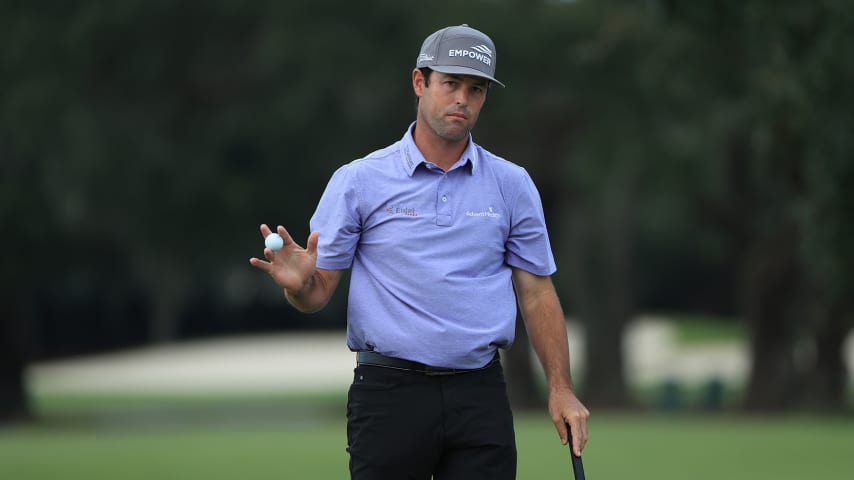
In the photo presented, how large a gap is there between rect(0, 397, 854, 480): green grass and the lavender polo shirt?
9.66m

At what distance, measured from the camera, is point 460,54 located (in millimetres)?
5430

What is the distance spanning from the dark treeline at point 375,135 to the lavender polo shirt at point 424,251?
15.7 meters

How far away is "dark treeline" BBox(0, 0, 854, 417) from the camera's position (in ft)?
83.8

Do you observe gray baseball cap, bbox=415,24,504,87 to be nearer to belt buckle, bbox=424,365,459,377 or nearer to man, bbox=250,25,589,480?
man, bbox=250,25,589,480

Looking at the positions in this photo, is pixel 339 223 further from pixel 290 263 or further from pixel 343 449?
pixel 343 449

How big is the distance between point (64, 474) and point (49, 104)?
11170 mm

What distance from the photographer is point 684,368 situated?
2055 inches

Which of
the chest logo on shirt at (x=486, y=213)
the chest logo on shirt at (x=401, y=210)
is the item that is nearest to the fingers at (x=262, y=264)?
the chest logo on shirt at (x=401, y=210)

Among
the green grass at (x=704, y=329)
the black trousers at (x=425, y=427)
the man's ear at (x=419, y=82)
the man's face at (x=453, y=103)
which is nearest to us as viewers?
the black trousers at (x=425, y=427)

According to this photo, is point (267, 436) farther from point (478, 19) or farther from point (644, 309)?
point (644, 309)

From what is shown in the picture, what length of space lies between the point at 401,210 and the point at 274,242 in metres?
0.46

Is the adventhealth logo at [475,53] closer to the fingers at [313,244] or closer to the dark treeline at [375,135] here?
the fingers at [313,244]

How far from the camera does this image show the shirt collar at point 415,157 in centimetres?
550

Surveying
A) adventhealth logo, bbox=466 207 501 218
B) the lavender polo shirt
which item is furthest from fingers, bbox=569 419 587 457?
adventhealth logo, bbox=466 207 501 218
